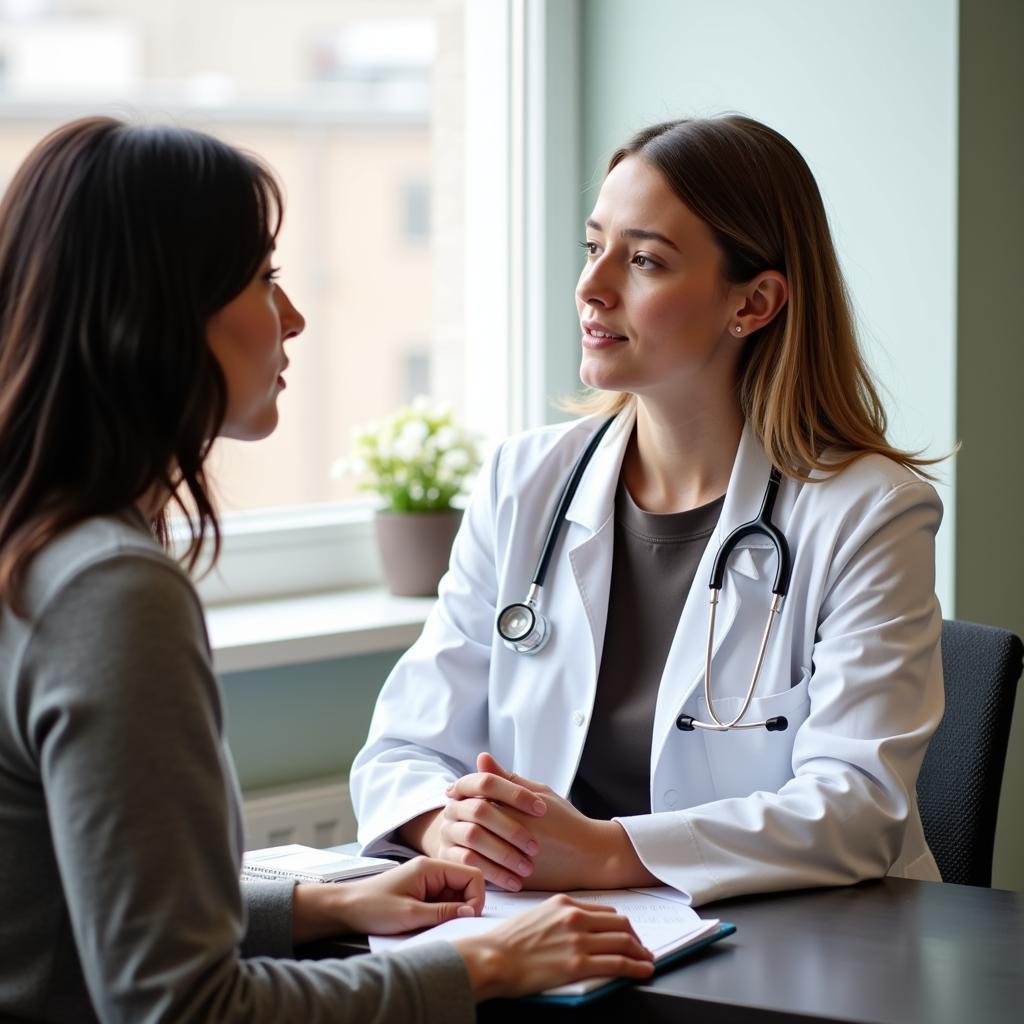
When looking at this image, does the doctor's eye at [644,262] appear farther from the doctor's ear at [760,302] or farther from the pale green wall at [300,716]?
the pale green wall at [300,716]

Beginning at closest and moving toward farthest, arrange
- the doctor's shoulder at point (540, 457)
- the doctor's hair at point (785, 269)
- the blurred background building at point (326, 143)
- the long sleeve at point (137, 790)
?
the long sleeve at point (137, 790) < the doctor's hair at point (785, 269) < the doctor's shoulder at point (540, 457) < the blurred background building at point (326, 143)

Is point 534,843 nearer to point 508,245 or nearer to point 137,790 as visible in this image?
point 137,790

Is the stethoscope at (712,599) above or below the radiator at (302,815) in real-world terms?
above

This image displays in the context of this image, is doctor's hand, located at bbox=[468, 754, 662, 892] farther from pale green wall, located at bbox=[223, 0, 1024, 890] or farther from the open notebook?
pale green wall, located at bbox=[223, 0, 1024, 890]

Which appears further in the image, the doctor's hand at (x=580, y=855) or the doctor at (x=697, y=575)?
the doctor at (x=697, y=575)

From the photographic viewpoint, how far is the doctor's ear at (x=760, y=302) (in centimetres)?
183

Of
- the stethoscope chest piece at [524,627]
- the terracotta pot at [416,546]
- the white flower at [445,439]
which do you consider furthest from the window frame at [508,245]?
the stethoscope chest piece at [524,627]

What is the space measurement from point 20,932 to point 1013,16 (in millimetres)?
2029

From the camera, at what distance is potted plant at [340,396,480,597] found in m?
2.65

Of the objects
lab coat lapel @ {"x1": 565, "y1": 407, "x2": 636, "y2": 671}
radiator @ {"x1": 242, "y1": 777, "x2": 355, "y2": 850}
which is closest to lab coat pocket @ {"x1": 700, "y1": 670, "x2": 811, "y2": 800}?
lab coat lapel @ {"x1": 565, "y1": 407, "x2": 636, "y2": 671}

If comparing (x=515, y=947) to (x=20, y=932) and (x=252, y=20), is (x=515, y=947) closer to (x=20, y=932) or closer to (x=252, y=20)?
(x=20, y=932)

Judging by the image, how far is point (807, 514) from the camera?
173 cm

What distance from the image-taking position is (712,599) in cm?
171

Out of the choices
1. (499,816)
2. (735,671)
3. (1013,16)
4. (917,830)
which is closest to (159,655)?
(499,816)
